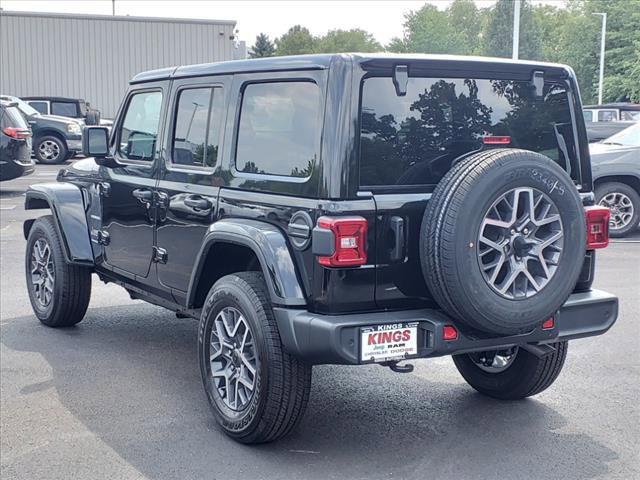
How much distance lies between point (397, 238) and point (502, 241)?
471 millimetres

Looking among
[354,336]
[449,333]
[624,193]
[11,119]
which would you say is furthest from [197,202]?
[11,119]

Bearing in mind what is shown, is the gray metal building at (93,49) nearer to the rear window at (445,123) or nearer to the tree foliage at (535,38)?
the tree foliage at (535,38)

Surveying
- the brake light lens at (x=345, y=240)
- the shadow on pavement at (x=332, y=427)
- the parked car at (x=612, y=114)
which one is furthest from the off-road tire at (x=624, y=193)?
the parked car at (x=612, y=114)

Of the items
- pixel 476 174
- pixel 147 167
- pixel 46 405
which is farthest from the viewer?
pixel 147 167

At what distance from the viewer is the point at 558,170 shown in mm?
3928

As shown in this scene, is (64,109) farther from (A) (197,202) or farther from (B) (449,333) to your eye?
(B) (449,333)

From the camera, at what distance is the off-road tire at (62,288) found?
635cm

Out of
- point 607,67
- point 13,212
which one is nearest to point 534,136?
point 13,212

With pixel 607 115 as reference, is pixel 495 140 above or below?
below

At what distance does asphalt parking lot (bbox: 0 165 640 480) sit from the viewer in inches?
160

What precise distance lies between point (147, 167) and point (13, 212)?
8993 millimetres

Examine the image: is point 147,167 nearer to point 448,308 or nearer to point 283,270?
point 283,270

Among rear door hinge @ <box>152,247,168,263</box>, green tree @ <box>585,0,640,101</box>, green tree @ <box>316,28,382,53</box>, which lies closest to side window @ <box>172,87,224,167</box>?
rear door hinge @ <box>152,247,168,263</box>

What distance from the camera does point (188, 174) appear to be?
491 centimetres
